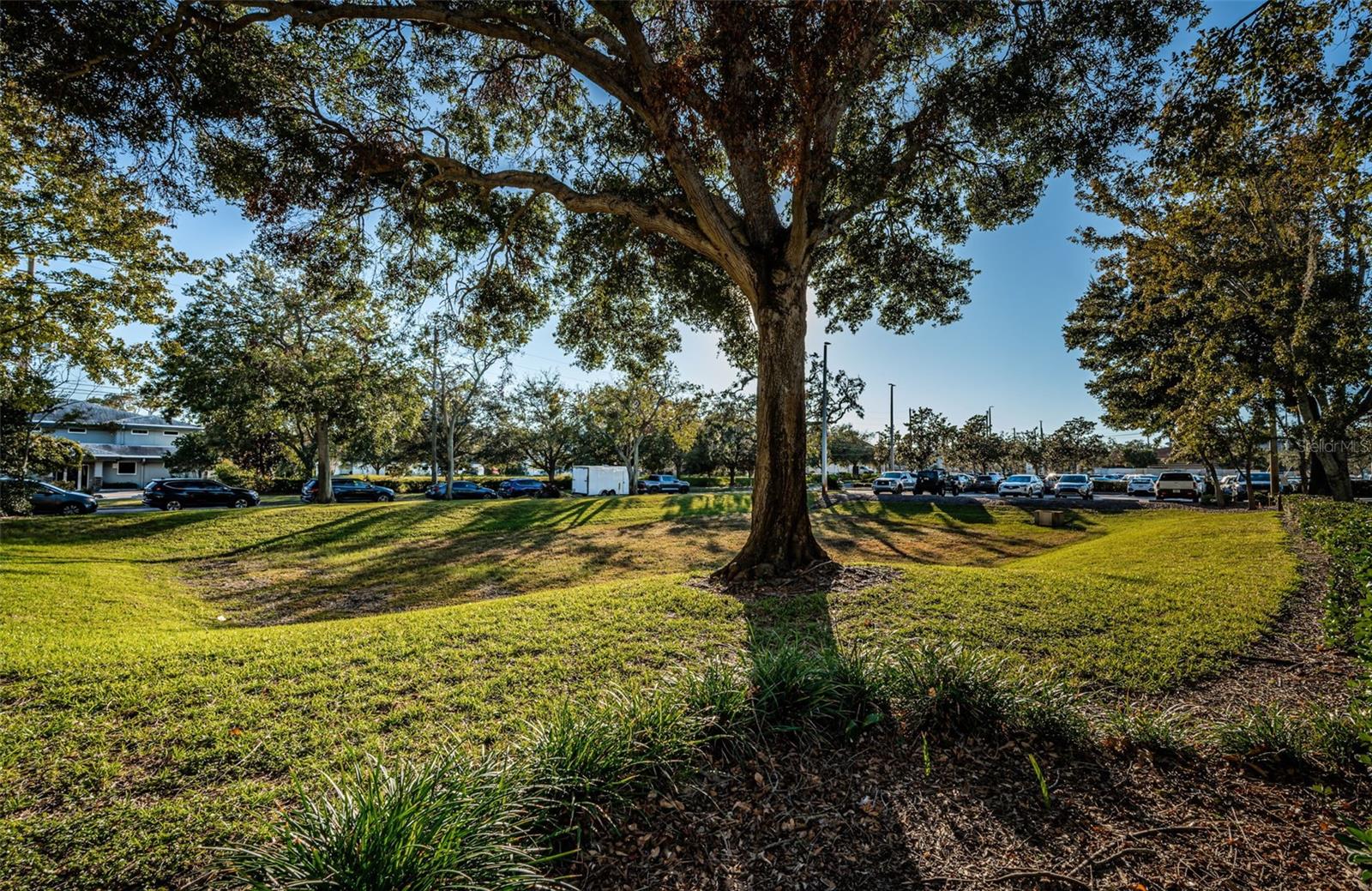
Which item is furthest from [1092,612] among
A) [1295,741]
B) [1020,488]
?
[1020,488]

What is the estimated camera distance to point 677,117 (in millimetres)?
6270

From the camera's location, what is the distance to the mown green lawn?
110 inches

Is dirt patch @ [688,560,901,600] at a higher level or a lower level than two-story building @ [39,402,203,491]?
lower

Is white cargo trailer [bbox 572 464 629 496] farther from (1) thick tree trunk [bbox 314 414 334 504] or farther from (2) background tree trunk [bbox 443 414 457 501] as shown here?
(1) thick tree trunk [bbox 314 414 334 504]

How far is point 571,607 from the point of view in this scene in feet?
22.6

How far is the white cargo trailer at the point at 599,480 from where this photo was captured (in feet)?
119

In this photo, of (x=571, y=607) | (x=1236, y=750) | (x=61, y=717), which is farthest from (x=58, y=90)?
(x=1236, y=750)

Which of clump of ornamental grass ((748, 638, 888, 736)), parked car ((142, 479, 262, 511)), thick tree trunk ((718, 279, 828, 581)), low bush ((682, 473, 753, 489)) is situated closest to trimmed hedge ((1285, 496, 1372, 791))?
clump of ornamental grass ((748, 638, 888, 736))

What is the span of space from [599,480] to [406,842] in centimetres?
3485

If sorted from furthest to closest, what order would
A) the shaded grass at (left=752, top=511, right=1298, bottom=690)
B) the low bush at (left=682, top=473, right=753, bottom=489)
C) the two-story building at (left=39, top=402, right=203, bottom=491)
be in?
the low bush at (left=682, top=473, right=753, bottom=489) → the two-story building at (left=39, top=402, right=203, bottom=491) → the shaded grass at (left=752, top=511, right=1298, bottom=690)

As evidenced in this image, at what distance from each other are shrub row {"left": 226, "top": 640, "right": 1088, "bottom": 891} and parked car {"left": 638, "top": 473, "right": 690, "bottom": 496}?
Result: 38.7 metres

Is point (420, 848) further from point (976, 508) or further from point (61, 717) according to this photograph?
point (976, 508)

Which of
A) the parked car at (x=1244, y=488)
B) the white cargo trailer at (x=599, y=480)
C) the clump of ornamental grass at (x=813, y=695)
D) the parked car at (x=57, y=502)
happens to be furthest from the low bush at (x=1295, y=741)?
the white cargo trailer at (x=599, y=480)

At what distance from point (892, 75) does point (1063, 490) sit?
104ft
